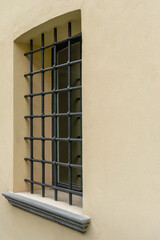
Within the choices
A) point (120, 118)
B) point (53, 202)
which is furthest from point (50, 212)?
point (120, 118)

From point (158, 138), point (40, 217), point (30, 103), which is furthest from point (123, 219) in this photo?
point (30, 103)

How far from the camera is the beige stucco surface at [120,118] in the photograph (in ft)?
6.30

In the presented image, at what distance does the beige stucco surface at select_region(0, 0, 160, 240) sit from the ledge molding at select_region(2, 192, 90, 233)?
0.08 m

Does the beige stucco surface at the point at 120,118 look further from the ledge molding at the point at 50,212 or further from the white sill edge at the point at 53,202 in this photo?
the white sill edge at the point at 53,202

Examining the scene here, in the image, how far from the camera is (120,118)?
2.12m

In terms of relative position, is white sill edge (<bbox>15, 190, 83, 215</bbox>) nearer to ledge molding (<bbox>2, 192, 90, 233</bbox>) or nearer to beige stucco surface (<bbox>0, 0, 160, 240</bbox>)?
ledge molding (<bbox>2, 192, 90, 233</bbox>)

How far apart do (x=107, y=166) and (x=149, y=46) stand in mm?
912

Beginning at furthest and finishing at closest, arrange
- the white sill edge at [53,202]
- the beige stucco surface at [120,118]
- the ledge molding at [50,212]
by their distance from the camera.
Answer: the white sill edge at [53,202], the ledge molding at [50,212], the beige stucco surface at [120,118]

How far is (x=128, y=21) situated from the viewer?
2.08m

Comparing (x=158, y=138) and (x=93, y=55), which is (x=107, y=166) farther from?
(x=93, y=55)

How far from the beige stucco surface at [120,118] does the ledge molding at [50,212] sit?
8cm

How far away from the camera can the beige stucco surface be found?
6.30ft

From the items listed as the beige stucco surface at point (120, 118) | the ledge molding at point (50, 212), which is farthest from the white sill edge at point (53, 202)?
the beige stucco surface at point (120, 118)

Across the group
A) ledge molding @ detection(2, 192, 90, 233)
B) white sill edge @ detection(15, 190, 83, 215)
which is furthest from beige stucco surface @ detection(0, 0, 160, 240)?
white sill edge @ detection(15, 190, 83, 215)
